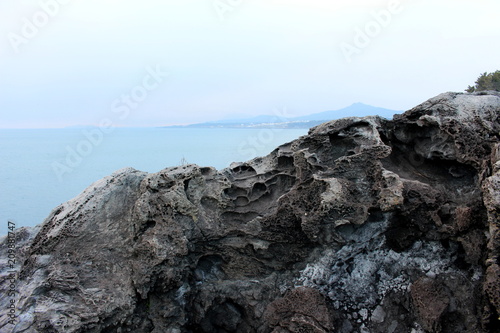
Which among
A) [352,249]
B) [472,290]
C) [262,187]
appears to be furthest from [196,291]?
[472,290]

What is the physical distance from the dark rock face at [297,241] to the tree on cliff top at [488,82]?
30.2ft

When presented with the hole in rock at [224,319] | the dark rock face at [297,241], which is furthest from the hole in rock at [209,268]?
the hole in rock at [224,319]

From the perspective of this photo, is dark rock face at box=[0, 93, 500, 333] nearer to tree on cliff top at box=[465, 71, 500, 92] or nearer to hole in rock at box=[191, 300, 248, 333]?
hole in rock at box=[191, 300, 248, 333]

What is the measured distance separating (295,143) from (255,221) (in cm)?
128

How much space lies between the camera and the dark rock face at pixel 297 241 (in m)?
4.73

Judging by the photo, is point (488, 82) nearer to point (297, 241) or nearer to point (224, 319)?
point (297, 241)

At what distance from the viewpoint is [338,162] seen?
525 cm

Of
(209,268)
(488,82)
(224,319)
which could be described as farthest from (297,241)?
(488,82)

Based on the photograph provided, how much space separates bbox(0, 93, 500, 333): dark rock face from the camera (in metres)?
4.73

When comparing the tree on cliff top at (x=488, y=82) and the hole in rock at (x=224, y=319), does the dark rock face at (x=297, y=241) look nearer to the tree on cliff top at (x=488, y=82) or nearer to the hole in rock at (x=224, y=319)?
the hole in rock at (x=224, y=319)

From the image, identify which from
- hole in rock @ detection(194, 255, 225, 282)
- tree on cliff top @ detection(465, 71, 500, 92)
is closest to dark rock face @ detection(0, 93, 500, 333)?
hole in rock @ detection(194, 255, 225, 282)

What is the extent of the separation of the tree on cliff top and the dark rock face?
9210 millimetres

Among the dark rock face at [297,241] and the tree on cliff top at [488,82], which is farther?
the tree on cliff top at [488,82]

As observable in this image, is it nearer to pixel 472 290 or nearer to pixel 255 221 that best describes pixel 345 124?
pixel 255 221
